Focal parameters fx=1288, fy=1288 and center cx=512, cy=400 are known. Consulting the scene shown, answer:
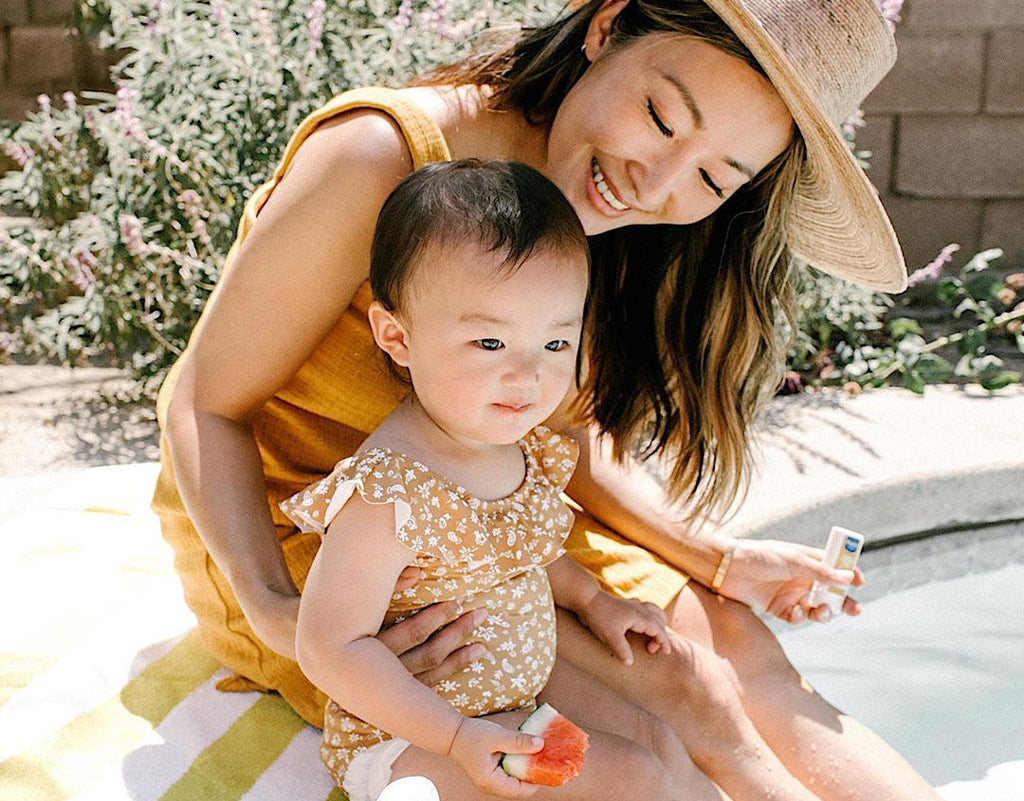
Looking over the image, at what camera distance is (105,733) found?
203 centimetres

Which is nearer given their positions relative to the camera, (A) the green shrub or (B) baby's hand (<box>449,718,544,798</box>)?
(B) baby's hand (<box>449,718,544,798</box>)

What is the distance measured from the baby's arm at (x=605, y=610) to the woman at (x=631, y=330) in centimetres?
3

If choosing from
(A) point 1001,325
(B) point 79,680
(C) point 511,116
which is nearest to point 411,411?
(C) point 511,116

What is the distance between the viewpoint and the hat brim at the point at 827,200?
174 cm

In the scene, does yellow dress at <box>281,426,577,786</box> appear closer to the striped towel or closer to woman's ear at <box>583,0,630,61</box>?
the striped towel

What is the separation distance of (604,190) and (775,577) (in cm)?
76

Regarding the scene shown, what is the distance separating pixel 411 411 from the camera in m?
1.70

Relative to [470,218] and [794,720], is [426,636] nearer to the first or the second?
[470,218]

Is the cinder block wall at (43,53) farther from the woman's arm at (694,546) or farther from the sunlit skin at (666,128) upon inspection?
the sunlit skin at (666,128)

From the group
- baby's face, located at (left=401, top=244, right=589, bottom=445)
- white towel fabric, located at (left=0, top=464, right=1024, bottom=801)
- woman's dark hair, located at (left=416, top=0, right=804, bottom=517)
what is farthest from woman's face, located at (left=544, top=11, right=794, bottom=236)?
white towel fabric, located at (left=0, top=464, right=1024, bottom=801)

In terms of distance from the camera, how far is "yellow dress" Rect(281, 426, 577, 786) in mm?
1586

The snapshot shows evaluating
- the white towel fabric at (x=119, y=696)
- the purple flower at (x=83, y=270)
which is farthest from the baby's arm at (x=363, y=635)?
the purple flower at (x=83, y=270)

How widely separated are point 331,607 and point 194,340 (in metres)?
0.55

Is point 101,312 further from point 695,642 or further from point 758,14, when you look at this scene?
point 758,14
